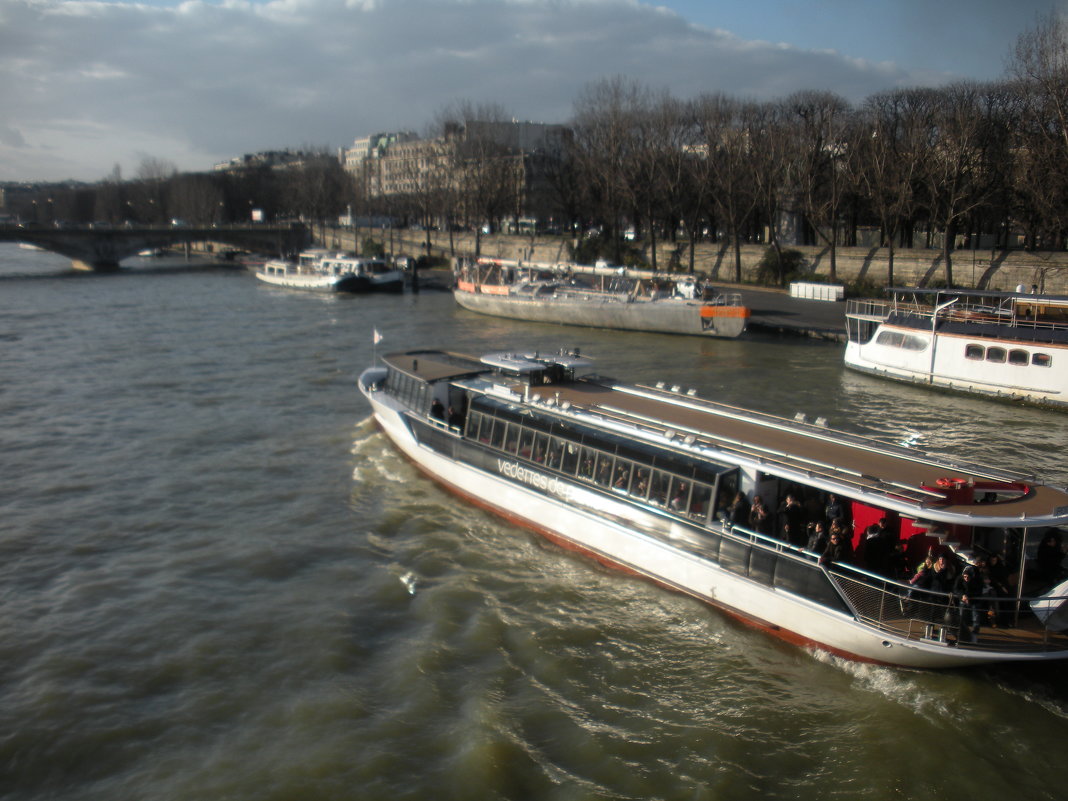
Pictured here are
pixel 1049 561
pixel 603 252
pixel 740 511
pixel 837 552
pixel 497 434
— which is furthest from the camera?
pixel 603 252

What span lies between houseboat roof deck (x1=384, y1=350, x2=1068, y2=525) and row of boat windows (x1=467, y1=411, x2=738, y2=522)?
1.80 ft

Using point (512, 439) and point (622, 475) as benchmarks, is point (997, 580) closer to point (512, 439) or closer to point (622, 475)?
point (622, 475)

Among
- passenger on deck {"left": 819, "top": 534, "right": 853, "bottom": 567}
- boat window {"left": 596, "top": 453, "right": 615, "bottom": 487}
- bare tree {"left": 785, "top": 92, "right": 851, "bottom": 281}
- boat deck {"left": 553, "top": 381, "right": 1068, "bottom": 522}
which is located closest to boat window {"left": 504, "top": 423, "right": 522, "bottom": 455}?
boat deck {"left": 553, "top": 381, "right": 1068, "bottom": 522}

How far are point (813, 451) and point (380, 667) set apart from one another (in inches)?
287

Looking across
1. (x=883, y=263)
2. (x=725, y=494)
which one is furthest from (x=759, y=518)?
(x=883, y=263)

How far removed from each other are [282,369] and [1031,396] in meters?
25.7

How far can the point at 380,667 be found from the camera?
36.9 ft

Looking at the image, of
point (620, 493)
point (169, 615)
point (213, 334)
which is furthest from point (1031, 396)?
point (213, 334)

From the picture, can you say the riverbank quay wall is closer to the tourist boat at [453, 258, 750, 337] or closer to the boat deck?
the tourist boat at [453, 258, 750, 337]

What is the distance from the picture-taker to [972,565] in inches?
404

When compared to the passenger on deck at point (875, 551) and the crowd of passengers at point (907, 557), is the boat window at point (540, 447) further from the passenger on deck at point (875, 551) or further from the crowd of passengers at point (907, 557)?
the passenger on deck at point (875, 551)

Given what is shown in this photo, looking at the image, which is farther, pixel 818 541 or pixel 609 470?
pixel 609 470

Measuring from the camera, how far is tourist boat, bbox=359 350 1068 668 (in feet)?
34.1

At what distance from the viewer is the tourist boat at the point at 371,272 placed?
6181cm
